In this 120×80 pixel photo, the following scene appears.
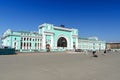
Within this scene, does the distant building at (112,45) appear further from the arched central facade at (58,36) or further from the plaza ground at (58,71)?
the plaza ground at (58,71)

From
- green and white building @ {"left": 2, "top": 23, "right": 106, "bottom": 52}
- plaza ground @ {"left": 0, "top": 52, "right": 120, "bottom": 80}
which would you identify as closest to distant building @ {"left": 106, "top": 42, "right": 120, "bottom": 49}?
green and white building @ {"left": 2, "top": 23, "right": 106, "bottom": 52}

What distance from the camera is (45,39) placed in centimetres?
6700

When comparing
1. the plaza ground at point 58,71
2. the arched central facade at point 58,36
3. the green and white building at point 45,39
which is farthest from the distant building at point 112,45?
the plaza ground at point 58,71

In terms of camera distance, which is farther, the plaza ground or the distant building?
the distant building

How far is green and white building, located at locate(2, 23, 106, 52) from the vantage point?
58.4 m

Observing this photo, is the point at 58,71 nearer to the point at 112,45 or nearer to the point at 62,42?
the point at 62,42

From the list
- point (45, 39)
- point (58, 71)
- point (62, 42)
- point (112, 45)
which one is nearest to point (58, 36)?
point (62, 42)

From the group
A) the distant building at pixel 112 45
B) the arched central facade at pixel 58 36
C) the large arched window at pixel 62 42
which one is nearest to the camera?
the arched central facade at pixel 58 36

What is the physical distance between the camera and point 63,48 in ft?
243

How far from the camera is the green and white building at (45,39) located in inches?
2301

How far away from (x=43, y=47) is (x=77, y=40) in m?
25.0

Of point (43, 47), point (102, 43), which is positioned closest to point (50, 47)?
point (43, 47)

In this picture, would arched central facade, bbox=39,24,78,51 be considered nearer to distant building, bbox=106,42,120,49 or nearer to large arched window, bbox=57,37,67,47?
large arched window, bbox=57,37,67,47

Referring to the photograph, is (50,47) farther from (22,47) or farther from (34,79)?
(34,79)
